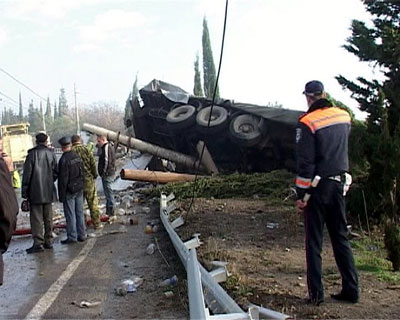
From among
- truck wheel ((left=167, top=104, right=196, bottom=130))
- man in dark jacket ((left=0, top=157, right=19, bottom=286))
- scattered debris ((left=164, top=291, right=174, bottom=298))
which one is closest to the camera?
man in dark jacket ((left=0, top=157, right=19, bottom=286))

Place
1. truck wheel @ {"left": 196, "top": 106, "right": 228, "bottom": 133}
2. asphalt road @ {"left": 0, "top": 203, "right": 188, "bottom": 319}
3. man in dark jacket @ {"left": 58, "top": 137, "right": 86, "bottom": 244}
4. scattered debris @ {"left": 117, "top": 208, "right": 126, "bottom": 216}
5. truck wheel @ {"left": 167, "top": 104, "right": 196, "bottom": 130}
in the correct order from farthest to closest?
truck wheel @ {"left": 167, "top": 104, "right": 196, "bottom": 130} < truck wheel @ {"left": 196, "top": 106, "right": 228, "bottom": 133} < scattered debris @ {"left": 117, "top": 208, "right": 126, "bottom": 216} < man in dark jacket @ {"left": 58, "top": 137, "right": 86, "bottom": 244} < asphalt road @ {"left": 0, "top": 203, "right": 188, "bottom": 319}

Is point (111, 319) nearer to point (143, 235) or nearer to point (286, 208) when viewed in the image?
point (143, 235)

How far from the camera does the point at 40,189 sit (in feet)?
27.1

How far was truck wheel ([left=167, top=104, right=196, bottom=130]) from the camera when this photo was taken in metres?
16.5

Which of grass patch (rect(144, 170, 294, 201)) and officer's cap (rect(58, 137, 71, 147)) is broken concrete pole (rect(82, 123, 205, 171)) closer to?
grass patch (rect(144, 170, 294, 201))

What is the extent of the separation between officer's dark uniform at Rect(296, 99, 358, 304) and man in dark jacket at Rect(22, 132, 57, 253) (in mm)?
4942

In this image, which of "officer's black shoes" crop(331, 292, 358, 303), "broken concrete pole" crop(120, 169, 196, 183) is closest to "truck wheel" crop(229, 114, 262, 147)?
"broken concrete pole" crop(120, 169, 196, 183)

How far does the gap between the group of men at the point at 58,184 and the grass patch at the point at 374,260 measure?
4437 millimetres

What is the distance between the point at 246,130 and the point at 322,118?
36.3 ft

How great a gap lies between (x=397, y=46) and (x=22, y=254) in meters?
7.61

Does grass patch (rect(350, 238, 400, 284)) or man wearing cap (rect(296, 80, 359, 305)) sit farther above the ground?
man wearing cap (rect(296, 80, 359, 305))

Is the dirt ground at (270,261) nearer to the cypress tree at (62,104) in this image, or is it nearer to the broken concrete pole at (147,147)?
the broken concrete pole at (147,147)

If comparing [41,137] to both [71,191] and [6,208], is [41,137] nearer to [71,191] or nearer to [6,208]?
[71,191]

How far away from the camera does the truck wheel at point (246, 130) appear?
15164 millimetres
